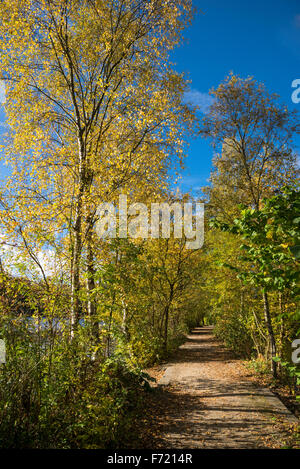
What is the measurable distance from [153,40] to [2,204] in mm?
6524

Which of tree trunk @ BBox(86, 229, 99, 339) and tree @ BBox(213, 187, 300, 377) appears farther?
tree trunk @ BBox(86, 229, 99, 339)

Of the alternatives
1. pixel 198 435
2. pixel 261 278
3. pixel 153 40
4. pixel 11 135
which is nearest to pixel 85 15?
pixel 153 40

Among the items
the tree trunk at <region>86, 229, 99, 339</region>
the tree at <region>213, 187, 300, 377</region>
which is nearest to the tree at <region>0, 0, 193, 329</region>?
the tree trunk at <region>86, 229, 99, 339</region>

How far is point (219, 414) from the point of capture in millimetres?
5434

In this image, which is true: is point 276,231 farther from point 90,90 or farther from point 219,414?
point 90,90

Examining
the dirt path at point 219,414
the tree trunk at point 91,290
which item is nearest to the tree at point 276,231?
the tree trunk at point 91,290

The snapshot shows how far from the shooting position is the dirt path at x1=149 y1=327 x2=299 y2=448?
4.36m

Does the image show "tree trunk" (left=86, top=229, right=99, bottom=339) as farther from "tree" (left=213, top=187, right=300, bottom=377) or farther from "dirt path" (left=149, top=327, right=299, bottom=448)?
"tree" (left=213, top=187, right=300, bottom=377)

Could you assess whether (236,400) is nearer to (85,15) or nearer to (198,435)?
(198,435)

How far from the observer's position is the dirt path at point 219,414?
14.3ft

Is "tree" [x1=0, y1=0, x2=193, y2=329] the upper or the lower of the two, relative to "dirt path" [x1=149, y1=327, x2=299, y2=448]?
upper

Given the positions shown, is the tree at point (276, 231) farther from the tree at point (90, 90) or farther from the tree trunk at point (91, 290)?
the tree at point (90, 90)

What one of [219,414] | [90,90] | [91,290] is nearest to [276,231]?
[91,290]

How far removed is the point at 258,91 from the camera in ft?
28.2
